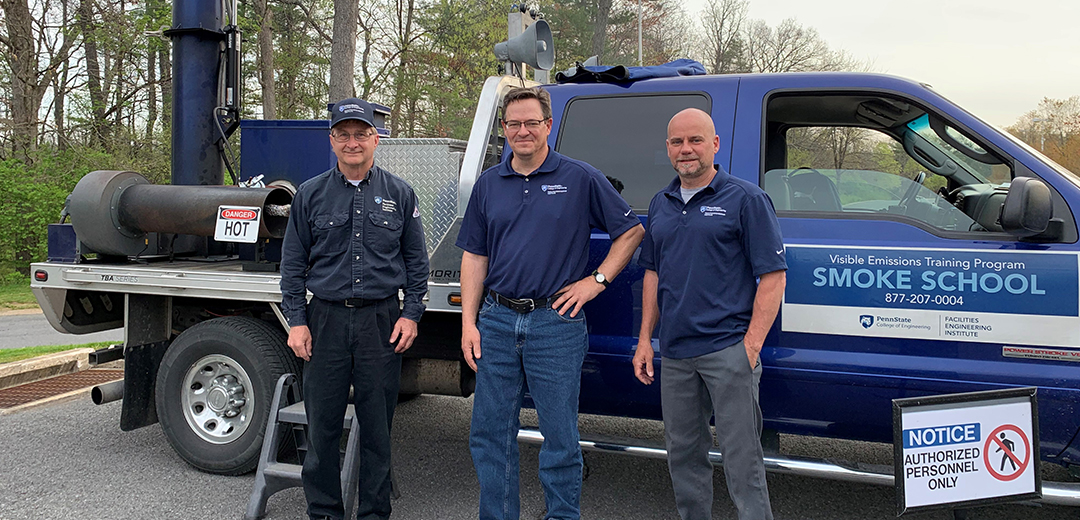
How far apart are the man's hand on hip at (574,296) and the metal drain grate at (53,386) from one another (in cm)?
486

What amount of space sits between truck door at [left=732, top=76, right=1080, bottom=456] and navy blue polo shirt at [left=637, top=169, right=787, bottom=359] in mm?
511

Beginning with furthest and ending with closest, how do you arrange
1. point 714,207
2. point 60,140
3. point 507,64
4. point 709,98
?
point 60,140 → point 507,64 → point 709,98 → point 714,207

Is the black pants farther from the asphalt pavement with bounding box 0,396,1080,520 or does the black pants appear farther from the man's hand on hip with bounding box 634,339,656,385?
the man's hand on hip with bounding box 634,339,656,385

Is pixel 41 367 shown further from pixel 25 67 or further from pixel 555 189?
pixel 25 67

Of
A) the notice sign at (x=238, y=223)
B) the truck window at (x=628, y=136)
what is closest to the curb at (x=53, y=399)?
the notice sign at (x=238, y=223)

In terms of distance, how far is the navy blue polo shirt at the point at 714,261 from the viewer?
287cm

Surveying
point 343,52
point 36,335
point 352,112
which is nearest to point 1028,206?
point 352,112

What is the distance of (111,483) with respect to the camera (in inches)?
165

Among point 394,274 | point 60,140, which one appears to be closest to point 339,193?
point 394,274

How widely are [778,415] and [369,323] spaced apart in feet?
6.03

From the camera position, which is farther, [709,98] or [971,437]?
[709,98]

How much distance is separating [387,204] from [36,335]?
915 cm

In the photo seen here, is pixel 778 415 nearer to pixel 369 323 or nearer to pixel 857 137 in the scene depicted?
pixel 857 137

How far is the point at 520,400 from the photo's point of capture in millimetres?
3205
